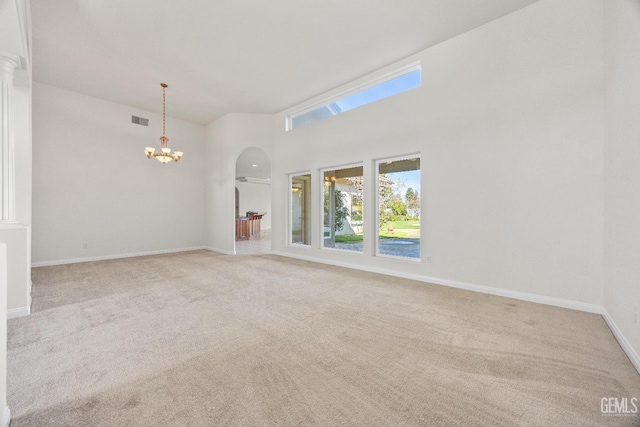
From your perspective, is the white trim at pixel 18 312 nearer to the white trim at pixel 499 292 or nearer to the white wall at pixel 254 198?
the white trim at pixel 499 292

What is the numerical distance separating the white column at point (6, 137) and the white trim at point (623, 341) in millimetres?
5739

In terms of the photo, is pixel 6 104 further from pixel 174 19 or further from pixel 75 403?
pixel 75 403

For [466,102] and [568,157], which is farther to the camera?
[466,102]

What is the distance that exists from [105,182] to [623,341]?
29.1ft

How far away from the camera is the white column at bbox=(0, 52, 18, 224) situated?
282cm

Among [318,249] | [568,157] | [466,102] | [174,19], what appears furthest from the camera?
[318,249]

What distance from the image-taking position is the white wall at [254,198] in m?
14.6

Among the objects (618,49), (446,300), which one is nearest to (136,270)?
(446,300)

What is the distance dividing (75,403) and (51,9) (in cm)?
464

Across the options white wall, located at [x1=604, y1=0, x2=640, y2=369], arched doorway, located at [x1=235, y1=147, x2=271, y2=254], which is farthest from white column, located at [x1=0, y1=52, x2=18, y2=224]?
arched doorway, located at [x1=235, y1=147, x2=271, y2=254]

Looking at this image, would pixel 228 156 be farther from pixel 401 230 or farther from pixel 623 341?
pixel 623 341

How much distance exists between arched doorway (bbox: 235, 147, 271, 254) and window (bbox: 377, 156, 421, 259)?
17.2 ft

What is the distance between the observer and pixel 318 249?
6035 mm

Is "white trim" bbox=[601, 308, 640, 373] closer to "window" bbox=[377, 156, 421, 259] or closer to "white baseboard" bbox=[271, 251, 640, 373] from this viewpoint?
"white baseboard" bbox=[271, 251, 640, 373]
